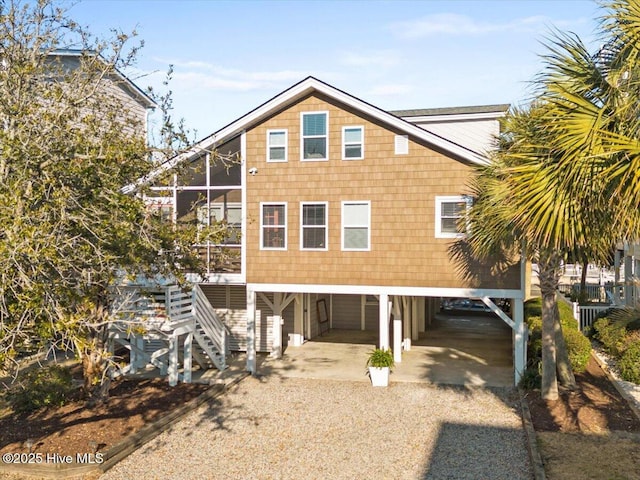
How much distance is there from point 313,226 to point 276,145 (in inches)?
103

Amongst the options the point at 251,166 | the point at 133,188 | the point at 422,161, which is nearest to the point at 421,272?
the point at 422,161

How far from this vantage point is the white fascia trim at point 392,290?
1488 cm

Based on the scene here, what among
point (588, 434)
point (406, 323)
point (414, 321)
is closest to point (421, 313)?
point (414, 321)

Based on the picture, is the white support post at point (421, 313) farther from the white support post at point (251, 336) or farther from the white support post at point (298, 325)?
the white support post at point (251, 336)

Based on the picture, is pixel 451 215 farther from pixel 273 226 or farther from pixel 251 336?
pixel 251 336

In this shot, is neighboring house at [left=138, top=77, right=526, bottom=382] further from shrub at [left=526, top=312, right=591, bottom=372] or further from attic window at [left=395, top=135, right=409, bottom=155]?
shrub at [left=526, top=312, right=591, bottom=372]

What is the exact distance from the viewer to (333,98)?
15.7 metres

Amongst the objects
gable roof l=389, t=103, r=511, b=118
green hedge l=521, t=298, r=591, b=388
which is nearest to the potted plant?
green hedge l=521, t=298, r=591, b=388

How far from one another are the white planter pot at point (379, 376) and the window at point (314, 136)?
238 inches

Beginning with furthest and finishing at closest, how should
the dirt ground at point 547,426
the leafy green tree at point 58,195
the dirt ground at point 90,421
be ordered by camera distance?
the dirt ground at point 90,421
the dirt ground at point 547,426
the leafy green tree at point 58,195

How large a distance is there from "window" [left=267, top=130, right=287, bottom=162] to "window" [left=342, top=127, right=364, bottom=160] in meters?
1.76

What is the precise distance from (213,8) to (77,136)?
5.35 meters

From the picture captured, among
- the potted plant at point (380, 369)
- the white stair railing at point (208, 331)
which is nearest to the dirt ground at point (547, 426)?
the white stair railing at point (208, 331)

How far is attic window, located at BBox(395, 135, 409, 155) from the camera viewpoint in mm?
15438
